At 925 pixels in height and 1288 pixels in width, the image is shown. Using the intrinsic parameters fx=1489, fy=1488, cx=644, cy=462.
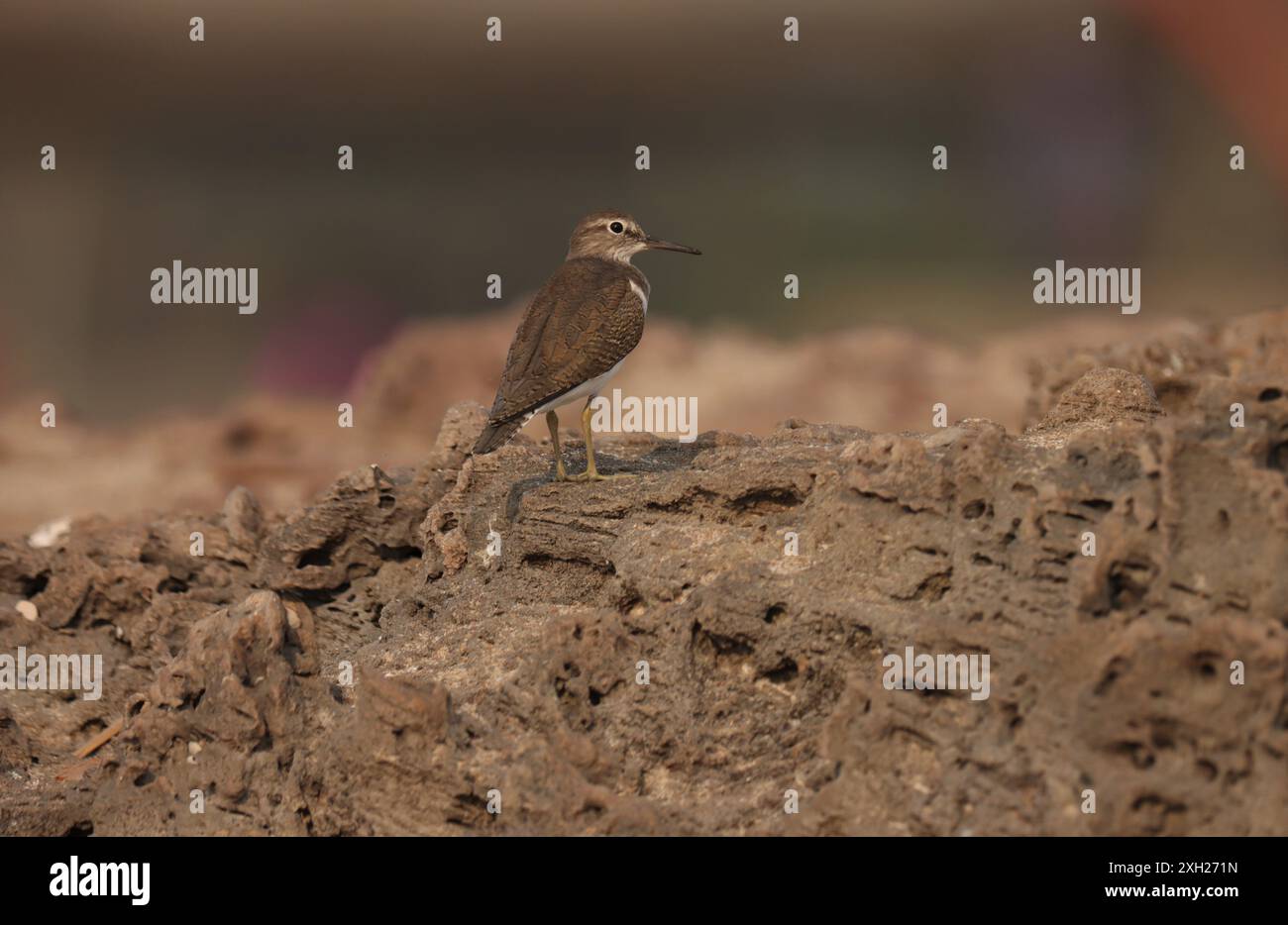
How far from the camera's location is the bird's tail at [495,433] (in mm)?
9602

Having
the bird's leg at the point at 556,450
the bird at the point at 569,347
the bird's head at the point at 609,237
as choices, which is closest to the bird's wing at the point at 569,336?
the bird at the point at 569,347

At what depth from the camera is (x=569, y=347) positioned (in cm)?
1004

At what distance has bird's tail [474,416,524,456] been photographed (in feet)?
31.5

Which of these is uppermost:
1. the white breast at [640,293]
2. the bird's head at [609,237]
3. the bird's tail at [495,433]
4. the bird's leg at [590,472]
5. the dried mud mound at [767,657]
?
the bird's head at [609,237]

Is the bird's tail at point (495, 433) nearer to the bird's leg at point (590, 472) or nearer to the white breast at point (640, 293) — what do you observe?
the bird's leg at point (590, 472)

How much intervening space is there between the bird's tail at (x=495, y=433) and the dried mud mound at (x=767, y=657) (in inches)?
13.5

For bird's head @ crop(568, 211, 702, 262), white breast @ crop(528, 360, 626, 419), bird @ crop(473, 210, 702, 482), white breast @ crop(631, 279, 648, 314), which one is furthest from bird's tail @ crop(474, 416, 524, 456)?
bird's head @ crop(568, 211, 702, 262)

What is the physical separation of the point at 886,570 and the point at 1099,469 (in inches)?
46.2

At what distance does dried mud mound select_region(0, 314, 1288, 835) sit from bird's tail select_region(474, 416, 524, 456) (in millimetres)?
342

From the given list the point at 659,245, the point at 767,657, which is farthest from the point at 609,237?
the point at 767,657

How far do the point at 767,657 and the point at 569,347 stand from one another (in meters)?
3.17

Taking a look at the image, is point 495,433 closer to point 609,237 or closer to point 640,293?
point 640,293

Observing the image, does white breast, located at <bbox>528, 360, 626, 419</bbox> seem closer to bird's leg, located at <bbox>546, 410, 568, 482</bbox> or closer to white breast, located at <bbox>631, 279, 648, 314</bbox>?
bird's leg, located at <bbox>546, 410, 568, 482</bbox>

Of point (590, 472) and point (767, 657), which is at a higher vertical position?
point (590, 472)
